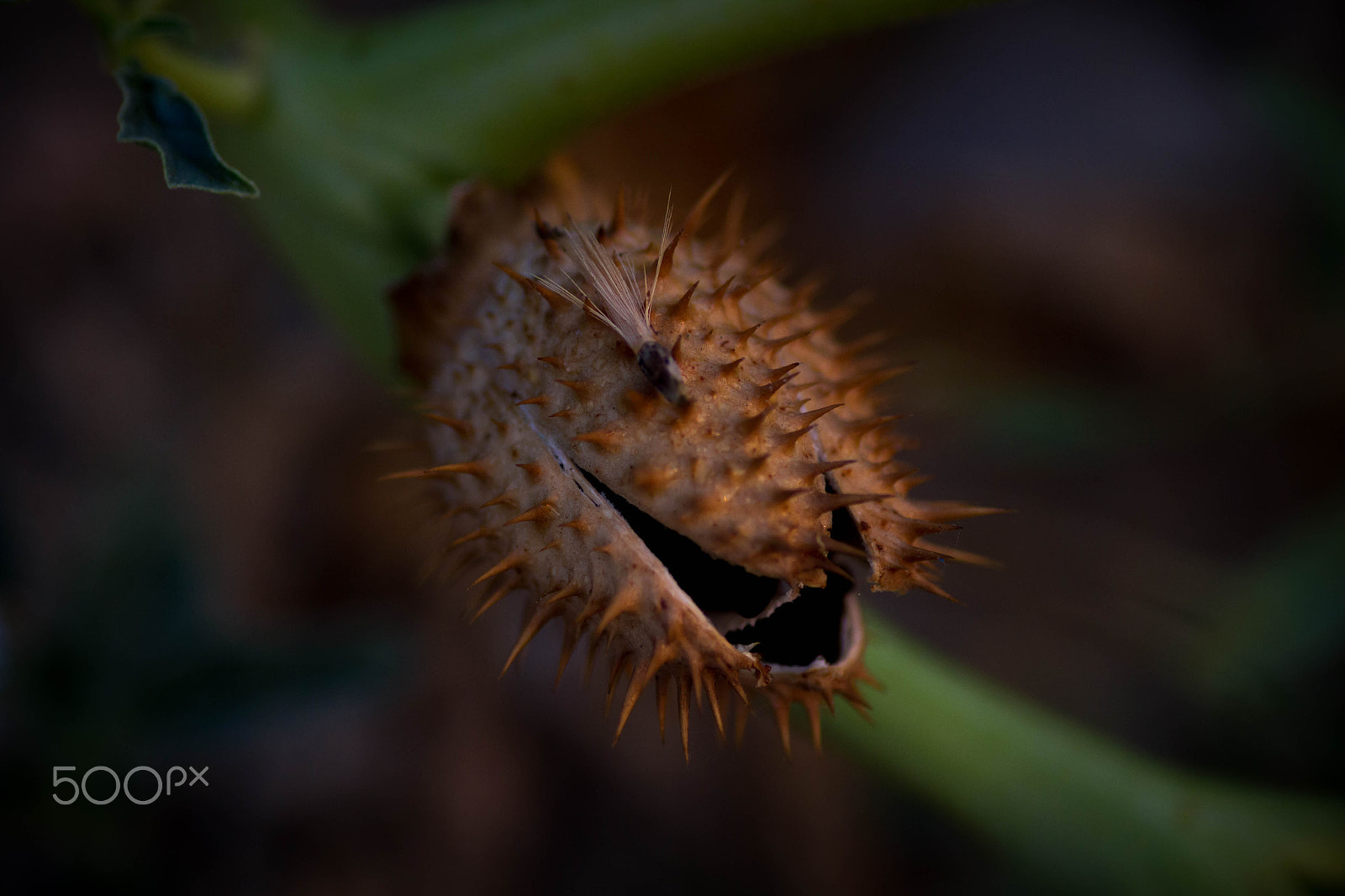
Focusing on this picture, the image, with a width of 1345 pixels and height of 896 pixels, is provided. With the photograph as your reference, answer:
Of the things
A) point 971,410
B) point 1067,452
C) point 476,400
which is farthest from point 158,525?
point 1067,452

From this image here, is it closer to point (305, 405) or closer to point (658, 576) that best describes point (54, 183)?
point (305, 405)

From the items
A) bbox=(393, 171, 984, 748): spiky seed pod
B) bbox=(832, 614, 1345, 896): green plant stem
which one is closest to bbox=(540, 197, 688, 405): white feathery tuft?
bbox=(393, 171, 984, 748): spiky seed pod

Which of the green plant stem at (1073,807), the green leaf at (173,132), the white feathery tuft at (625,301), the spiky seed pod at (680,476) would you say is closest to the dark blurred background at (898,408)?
the green plant stem at (1073,807)

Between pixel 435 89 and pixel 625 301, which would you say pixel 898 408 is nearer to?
pixel 435 89

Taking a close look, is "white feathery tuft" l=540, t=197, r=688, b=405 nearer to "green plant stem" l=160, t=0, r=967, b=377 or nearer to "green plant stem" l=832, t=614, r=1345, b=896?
"green plant stem" l=160, t=0, r=967, b=377

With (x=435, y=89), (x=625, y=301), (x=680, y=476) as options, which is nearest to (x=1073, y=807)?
(x=680, y=476)

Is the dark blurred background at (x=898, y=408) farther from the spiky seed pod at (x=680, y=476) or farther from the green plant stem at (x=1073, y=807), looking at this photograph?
the spiky seed pod at (x=680, y=476)

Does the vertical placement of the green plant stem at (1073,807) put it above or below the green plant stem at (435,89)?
below
